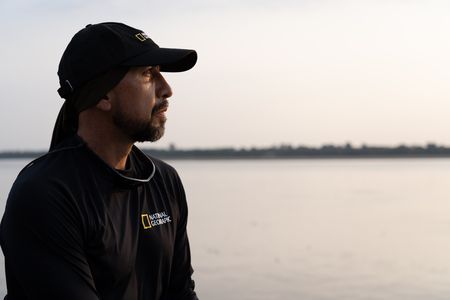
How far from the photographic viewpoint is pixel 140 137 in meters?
2.45

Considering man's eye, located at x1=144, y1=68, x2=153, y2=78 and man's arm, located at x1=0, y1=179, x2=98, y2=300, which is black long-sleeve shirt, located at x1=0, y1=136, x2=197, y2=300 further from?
man's eye, located at x1=144, y1=68, x2=153, y2=78

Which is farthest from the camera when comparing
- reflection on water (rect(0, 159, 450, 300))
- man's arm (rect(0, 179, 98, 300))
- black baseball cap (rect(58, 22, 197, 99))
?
reflection on water (rect(0, 159, 450, 300))

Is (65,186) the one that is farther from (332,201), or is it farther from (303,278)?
(332,201)

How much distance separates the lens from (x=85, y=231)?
2.27 m

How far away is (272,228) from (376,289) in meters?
5.80

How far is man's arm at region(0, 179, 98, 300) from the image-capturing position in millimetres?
2199

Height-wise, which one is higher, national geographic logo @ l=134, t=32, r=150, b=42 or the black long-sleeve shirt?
national geographic logo @ l=134, t=32, r=150, b=42

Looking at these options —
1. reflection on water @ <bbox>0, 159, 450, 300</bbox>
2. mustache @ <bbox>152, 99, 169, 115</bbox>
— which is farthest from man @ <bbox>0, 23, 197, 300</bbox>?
reflection on water @ <bbox>0, 159, 450, 300</bbox>

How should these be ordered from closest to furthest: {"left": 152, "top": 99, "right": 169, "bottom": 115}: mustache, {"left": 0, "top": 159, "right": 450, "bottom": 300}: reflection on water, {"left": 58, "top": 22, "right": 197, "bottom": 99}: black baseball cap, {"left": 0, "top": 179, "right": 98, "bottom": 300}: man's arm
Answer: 1. {"left": 0, "top": 179, "right": 98, "bottom": 300}: man's arm
2. {"left": 58, "top": 22, "right": 197, "bottom": 99}: black baseball cap
3. {"left": 152, "top": 99, "right": 169, "bottom": 115}: mustache
4. {"left": 0, "top": 159, "right": 450, "bottom": 300}: reflection on water

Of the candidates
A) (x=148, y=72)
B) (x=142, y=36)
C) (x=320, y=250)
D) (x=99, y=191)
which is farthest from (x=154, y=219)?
(x=320, y=250)

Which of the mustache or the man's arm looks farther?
the mustache

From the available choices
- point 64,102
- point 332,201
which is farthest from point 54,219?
point 332,201

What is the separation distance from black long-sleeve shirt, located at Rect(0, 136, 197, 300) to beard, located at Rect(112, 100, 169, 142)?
0.14 meters

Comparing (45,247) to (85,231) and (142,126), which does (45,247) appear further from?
(142,126)
